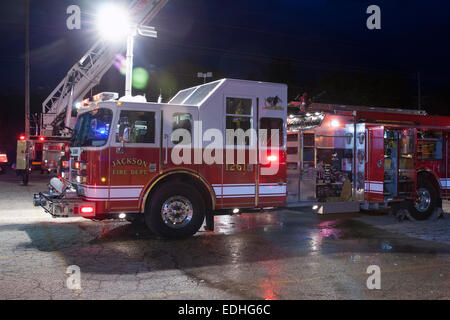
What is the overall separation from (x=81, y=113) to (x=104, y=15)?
6582 millimetres

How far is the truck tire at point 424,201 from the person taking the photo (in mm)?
10750

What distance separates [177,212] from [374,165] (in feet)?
15.9

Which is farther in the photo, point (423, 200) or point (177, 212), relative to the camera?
point (423, 200)

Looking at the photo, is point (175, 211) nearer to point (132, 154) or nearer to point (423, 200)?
point (132, 154)

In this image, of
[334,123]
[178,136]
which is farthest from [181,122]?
[334,123]

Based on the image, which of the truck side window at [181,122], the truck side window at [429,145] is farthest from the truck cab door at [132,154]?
the truck side window at [429,145]

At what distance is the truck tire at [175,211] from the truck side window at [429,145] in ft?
19.1

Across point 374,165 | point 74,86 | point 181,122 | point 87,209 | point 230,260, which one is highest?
point 74,86

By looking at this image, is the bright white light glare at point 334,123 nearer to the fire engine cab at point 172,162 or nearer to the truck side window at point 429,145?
the fire engine cab at point 172,162

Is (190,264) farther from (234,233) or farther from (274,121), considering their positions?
(274,121)

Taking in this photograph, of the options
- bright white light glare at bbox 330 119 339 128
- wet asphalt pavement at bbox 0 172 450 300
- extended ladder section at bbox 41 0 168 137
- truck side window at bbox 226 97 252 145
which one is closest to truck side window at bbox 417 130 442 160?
wet asphalt pavement at bbox 0 172 450 300

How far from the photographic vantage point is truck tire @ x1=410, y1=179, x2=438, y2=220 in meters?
10.8

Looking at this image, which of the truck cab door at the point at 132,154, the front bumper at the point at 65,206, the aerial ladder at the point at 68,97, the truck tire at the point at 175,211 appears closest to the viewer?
the front bumper at the point at 65,206

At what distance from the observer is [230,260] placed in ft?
21.8
